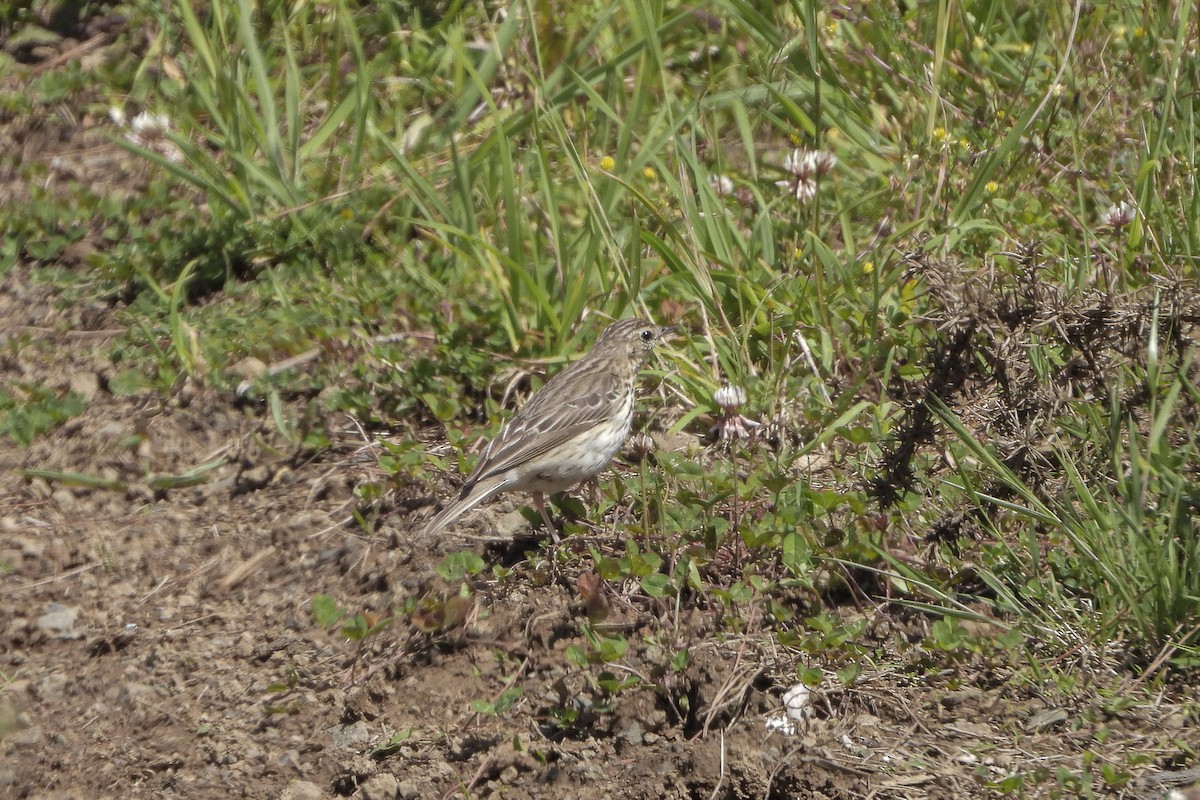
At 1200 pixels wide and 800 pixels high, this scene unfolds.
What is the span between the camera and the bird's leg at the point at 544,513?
5.44 m

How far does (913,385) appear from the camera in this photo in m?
4.79

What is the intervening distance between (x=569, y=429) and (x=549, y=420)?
188 millimetres

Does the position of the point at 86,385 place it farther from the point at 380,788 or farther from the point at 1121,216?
the point at 1121,216

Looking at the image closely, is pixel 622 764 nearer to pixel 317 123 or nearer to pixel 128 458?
pixel 128 458

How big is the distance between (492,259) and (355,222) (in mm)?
1079

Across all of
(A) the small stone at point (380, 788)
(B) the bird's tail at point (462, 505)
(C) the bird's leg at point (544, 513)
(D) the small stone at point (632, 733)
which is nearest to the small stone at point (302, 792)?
(A) the small stone at point (380, 788)

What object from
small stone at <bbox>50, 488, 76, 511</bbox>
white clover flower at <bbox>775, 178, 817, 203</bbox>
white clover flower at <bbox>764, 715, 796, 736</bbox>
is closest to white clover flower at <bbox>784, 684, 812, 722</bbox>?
white clover flower at <bbox>764, 715, 796, 736</bbox>

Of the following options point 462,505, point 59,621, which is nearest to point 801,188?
point 462,505

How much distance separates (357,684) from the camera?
5.02m

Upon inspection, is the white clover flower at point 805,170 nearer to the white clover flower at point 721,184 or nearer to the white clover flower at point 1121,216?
the white clover flower at point 721,184

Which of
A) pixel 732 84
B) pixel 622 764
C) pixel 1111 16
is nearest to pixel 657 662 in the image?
pixel 622 764

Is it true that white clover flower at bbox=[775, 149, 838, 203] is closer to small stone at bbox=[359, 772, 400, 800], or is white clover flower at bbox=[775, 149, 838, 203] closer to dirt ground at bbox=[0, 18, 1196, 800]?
dirt ground at bbox=[0, 18, 1196, 800]

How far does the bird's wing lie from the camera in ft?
18.4

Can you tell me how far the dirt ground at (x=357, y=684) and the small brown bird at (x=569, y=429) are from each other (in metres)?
0.31
